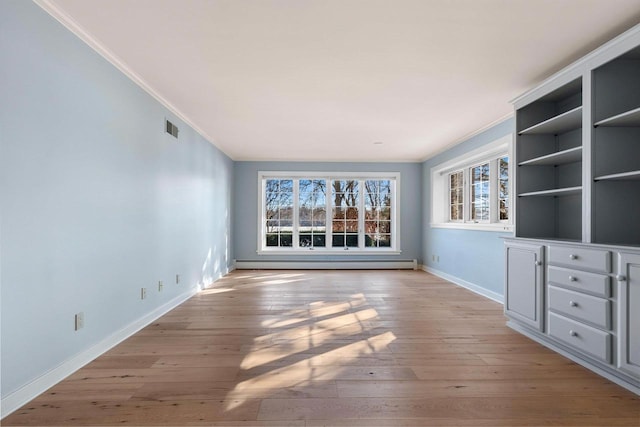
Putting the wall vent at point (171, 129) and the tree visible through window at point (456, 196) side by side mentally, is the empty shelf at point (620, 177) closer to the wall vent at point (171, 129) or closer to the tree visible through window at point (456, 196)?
the tree visible through window at point (456, 196)

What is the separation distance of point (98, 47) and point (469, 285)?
17.8 feet

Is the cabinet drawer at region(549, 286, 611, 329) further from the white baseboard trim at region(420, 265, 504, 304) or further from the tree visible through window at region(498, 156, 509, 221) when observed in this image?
the tree visible through window at region(498, 156, 509, 221)

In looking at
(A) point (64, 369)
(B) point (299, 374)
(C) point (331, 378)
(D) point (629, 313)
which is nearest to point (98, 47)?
(A) point (64, 369)

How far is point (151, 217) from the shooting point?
11.0ft

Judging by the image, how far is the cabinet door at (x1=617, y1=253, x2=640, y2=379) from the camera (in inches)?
78.3

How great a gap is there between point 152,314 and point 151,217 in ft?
3.38

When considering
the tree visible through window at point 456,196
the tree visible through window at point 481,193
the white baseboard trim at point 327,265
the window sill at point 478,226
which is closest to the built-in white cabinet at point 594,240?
the window sill at point 478,226

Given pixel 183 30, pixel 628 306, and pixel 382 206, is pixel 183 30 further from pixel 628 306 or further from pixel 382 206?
pixel 382 206

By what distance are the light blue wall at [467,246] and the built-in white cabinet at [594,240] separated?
886 millimetres

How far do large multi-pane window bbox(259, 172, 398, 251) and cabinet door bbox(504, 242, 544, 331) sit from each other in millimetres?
4072

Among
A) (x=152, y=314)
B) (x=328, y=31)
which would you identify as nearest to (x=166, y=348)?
(x=152, y=314)

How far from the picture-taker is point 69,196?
221cm

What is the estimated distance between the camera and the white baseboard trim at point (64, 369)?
1787mm

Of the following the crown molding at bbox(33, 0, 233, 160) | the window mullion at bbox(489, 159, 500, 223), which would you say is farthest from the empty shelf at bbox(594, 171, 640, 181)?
the crown molding at bbox(33, 0, 233, 160)
